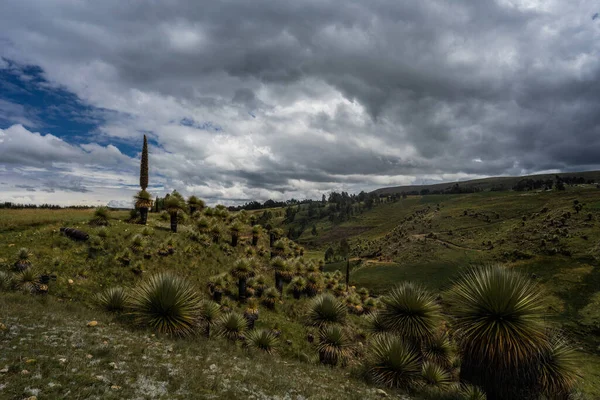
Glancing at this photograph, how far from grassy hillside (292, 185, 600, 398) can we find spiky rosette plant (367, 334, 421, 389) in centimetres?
1670

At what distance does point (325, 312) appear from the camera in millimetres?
15133

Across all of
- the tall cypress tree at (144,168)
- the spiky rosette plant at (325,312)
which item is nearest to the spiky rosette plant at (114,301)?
the spiky rosette plant at (325,312)

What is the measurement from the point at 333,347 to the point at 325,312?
1.83m

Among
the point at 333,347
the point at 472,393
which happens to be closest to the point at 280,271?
the point at 333,347

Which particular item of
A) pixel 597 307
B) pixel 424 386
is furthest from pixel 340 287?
pixel 597 307

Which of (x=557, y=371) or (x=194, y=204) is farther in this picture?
(x=194, y=204)

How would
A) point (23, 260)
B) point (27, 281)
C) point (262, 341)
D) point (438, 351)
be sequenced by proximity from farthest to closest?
point (23, 260) < point (262, 341) < point (438, 351) < point (27, 281)

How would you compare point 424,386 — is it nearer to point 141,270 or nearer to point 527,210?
point 141,270

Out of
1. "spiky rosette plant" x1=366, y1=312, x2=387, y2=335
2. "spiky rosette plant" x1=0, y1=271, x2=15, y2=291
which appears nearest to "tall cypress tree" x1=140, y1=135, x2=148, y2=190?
"spiky rosette plant" x1=0, y1=271, x2=15, y2=291

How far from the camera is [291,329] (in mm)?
22344

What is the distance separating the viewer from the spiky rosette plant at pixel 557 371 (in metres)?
9.14

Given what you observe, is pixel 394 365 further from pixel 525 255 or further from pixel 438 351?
pixel 525 255

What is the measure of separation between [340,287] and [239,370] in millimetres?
31922

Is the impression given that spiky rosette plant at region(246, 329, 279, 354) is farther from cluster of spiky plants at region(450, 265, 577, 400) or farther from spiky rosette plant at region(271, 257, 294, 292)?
spiky rosette plant at region(271, 257, 294, 292)
